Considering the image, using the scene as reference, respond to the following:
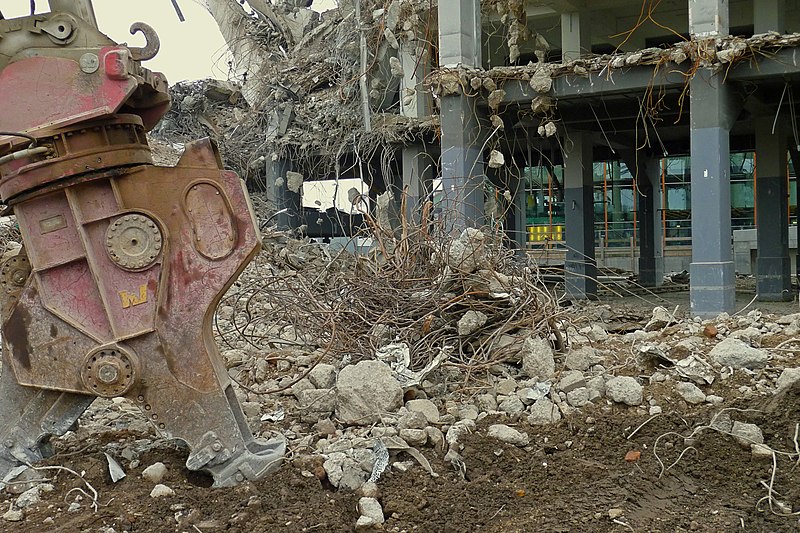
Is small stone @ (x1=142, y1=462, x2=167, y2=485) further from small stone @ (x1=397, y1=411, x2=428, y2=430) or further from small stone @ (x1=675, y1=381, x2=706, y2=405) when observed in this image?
small stone @ (x1=675, y1=381, x2=706, y2=405)

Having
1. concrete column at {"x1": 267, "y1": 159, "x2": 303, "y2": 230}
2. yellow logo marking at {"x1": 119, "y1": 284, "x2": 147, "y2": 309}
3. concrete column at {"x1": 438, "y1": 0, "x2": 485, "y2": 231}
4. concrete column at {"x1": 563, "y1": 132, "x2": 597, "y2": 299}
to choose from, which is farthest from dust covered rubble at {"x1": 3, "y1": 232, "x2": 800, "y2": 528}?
concrete column at {"x1": 267, "y1": 159, "x2": 303, "y2": 230}

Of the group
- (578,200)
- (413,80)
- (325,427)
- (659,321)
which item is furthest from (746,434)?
(578,200)

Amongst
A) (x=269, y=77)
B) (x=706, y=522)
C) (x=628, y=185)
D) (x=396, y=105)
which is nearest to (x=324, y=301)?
(x=706, y=522)

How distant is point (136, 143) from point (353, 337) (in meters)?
2.35

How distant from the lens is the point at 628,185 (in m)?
24.0

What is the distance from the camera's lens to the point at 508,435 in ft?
12.4

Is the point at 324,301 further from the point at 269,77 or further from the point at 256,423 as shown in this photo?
the point at 269,77

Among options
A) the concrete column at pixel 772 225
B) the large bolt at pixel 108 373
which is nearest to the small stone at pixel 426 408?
the large bolt at pixel 108 373

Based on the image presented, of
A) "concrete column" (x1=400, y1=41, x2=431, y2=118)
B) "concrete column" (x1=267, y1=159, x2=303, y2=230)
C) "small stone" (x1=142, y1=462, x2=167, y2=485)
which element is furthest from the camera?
"concrete column" (x1=267, y1=159, x2=303, y2=230)

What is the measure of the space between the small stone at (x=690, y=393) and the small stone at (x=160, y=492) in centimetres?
285

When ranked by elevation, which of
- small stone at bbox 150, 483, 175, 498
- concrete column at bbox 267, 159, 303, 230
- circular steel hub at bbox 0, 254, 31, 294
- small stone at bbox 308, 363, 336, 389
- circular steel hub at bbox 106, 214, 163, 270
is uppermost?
concrete column at bbox 267, 159, 303, 230

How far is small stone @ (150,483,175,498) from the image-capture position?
122 inches

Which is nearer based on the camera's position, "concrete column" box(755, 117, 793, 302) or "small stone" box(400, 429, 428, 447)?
"small stone" box(400, 429, 428, 447)

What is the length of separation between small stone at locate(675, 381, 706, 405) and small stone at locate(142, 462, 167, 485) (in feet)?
9.35
